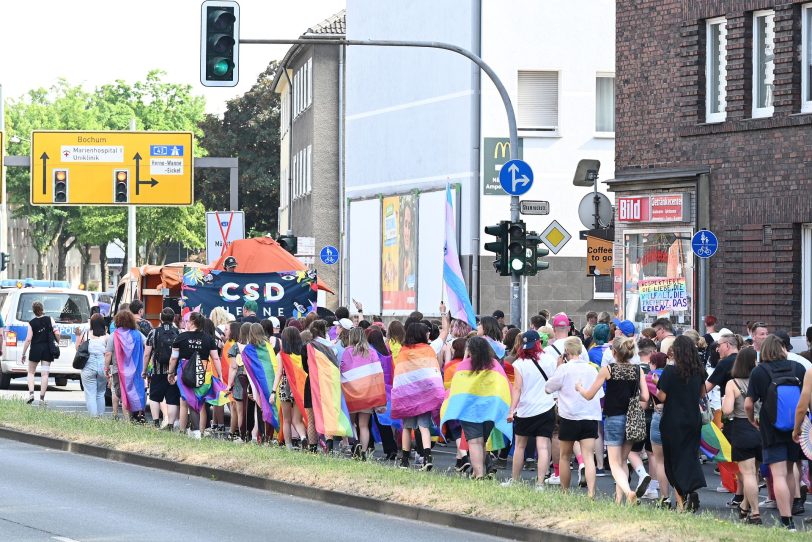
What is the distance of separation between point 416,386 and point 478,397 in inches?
60.3

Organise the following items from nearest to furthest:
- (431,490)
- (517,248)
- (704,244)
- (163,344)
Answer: (431,490) < (163,344) < (517,248) < (704,244)

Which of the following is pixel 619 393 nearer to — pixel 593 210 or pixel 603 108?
pixel 593 210

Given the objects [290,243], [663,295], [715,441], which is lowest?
[715,441]

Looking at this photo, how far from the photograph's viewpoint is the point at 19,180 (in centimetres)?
9575

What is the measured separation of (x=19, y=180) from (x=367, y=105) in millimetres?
47915

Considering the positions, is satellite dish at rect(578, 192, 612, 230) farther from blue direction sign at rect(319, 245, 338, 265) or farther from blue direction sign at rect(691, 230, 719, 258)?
blue direction sign at rect(319, 245, 338, 265)

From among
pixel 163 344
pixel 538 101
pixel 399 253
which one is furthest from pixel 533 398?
pixel 399 253

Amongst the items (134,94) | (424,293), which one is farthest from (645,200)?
(134,94)

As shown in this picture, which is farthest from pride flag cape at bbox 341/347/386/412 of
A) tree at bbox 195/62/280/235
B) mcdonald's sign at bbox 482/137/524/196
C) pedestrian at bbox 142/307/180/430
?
tree at bbox 195/62/280/235

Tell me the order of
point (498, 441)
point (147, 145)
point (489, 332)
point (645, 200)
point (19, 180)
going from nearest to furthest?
point (498, 441) < point (489, 332) < point (645, 200) < point (147, 145) < point (19, 180)

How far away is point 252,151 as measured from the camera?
8594 centimetres

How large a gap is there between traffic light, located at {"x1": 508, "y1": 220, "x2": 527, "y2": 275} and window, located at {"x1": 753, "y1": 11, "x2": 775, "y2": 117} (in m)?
5.56

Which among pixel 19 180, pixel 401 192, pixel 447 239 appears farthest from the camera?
pixel 19 180

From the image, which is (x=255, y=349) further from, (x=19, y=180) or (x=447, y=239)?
(x=19, y=180)
